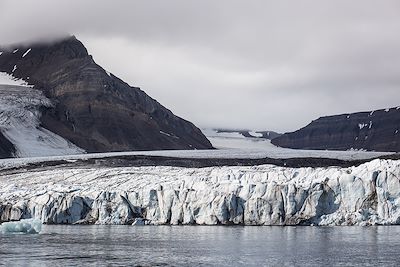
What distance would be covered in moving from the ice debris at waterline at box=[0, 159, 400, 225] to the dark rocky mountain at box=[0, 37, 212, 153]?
84.3 m

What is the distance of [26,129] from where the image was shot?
122125mm

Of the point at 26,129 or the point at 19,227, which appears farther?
the point at 26,129

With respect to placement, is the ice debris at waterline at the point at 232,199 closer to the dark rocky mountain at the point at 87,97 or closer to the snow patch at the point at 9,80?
the dark rocky mountain at the point at 87,97

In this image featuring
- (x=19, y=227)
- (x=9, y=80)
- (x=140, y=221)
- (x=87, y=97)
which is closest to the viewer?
(x=19, y=227)

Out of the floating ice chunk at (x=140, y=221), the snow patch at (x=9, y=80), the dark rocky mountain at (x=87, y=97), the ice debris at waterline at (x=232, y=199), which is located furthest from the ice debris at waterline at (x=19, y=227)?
the snow patch at (x=9, y=80)

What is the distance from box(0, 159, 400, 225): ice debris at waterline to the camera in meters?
50.6

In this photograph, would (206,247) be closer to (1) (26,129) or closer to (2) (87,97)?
(1) (26,129)

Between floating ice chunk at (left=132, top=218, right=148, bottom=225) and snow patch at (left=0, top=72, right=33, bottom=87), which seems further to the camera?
snow patch at (left=0, top=72, right=33, bottom=87)

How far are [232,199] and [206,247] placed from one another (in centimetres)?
1531

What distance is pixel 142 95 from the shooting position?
18612 cm

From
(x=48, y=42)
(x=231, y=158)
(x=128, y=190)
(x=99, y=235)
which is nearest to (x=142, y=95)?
(x=48, y=42)

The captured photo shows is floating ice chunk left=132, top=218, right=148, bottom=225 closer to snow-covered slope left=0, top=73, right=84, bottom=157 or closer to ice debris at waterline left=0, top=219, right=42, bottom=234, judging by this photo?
ice debris at waterline left=0, top=219, right=42, bottom=234

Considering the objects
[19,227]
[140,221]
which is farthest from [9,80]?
[19,227]

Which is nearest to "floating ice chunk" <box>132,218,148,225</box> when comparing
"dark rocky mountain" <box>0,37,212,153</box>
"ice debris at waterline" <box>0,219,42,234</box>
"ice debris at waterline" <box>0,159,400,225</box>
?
"ice debris at waterline" <box>0,159,400,225</box>
